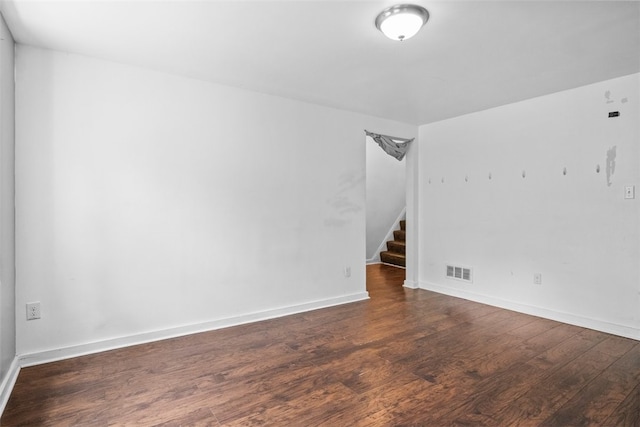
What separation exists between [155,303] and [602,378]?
10.8 feet

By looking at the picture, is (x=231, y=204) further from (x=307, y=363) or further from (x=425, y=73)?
(x=425, y=73)

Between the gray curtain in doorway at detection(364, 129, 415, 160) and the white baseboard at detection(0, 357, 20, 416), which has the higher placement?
the gray curtain in doorway at detection(364, 129, 415, 160)

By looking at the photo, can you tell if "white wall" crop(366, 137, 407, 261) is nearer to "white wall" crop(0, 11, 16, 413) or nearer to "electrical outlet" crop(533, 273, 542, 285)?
"electrical outlet" crop(533, 273, 542, 285)

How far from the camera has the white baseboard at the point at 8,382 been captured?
6.02 feet

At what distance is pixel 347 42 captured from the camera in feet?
7.41

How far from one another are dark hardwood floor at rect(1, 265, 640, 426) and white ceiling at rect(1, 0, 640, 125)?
7.38 ft

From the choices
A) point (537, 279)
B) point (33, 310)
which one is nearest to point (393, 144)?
point (537, 279)

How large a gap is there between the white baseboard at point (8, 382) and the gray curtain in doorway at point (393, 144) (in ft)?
12.8

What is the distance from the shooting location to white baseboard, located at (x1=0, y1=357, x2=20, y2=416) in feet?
6.02

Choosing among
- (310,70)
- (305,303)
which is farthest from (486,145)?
(305,303)

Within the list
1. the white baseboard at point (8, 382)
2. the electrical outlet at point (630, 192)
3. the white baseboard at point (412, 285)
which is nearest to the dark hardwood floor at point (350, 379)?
the white baseboard at point (8, 382)

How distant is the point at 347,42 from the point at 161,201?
1.94 m

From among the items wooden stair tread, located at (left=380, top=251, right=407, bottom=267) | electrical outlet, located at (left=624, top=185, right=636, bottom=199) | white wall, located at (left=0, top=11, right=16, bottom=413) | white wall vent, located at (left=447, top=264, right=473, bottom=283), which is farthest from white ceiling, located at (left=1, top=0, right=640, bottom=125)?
wooden stair tread, located at (left=380, top=251, right=407, bottom=267)

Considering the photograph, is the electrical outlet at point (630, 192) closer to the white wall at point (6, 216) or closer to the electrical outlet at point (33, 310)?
the white wall at point (6, 216)
